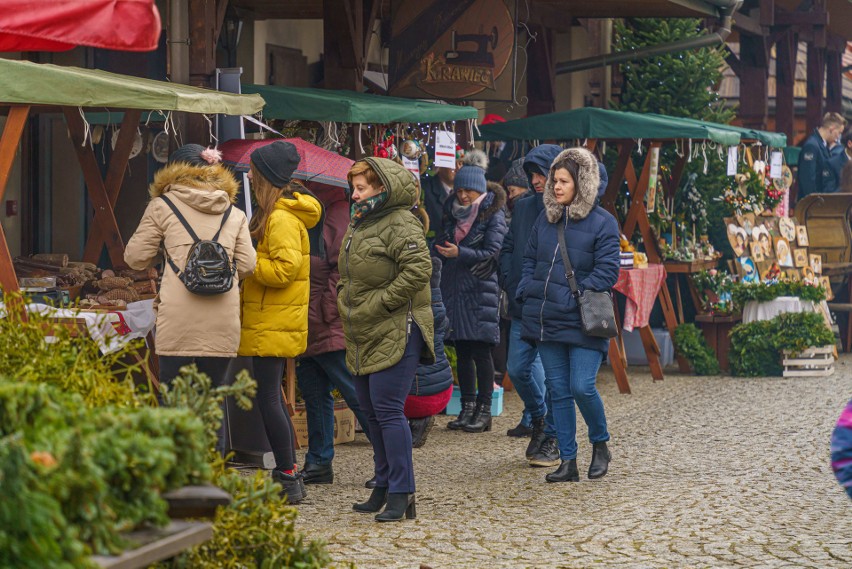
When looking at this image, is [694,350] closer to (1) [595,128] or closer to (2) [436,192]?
(1) [595,128]

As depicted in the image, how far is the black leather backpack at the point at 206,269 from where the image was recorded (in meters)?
6.18

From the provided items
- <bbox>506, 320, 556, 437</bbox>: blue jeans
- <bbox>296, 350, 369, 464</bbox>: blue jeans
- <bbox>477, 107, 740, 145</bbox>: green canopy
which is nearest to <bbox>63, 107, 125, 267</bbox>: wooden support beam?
<bbox>296, 350, 369, 464</bbox>: blue jeans

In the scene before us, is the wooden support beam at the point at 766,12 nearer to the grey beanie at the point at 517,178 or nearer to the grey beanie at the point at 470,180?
the grey beanie at the point at 517,178

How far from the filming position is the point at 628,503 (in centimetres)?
678

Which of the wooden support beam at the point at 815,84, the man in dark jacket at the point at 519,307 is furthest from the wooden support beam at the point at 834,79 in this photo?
the man in dark jacket at the point at 519,307

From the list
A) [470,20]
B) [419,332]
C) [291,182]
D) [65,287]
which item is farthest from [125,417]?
[470,20]

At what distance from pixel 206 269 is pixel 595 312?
2037mm

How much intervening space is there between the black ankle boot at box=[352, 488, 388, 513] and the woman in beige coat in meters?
0.87

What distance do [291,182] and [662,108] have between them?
8301 millimetres

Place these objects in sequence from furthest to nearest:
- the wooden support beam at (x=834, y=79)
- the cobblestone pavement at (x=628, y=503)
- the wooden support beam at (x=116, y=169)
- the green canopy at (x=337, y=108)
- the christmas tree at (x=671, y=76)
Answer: the wooden support beam at (x=834, y=79), the christmas tree at (x=671, y=76), the wooden support beam at (x=116, y=169), the green canopy at (x=337, y=108), the cobblestone pavement at (x=628, y=503)

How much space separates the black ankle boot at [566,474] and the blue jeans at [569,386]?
3cm

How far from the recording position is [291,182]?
6781 mm

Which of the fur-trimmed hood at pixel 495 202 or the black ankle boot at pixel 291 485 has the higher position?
the fur-trimmed hood at pixel 495 202

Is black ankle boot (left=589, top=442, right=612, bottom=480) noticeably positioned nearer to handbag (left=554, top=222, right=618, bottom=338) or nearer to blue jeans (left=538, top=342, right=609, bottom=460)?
blue jeans (left=538, top=342, right=609, bottom=460)
